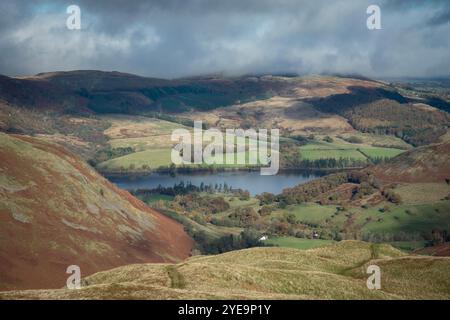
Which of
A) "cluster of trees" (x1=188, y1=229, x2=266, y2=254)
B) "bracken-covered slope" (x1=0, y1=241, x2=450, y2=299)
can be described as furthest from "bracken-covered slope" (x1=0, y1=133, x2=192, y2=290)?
"bracken-covered slope" (x1=0, y1=241, x2=450, y2=299)

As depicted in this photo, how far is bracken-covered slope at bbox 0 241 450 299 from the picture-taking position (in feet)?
182

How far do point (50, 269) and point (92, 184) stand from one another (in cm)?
5350

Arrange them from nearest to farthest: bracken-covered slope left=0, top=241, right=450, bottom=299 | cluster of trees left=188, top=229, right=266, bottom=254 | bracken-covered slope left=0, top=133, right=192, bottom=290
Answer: bracken-covered slope left=0, top=241, right=450, bottom=299 → bracken-covered slope left=0, top=133, right=192, bottom=290 → cluster of trees left=188, top=229, right=266, bottom=254

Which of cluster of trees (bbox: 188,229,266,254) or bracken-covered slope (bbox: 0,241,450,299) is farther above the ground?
bracken-covered slope (bbox: 0,241,450,299)

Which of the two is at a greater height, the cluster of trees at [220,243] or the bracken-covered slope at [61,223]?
the bracken-covered slope at [61,223]

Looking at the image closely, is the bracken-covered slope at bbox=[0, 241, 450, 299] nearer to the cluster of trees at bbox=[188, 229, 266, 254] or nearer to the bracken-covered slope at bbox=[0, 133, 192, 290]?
the bracken-covered slope at bbox=[0, 133, 192, 290]

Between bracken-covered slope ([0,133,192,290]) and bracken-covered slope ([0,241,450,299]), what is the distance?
Answer: 92.4 feet

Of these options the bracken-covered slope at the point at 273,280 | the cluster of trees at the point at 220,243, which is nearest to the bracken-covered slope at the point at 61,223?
the cluster of trees at the point at 220,243

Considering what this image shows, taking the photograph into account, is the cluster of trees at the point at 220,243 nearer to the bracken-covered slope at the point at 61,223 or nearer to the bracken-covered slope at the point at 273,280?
the bracken-covered slope at the point at 61,223

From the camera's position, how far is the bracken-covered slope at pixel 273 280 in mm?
55531

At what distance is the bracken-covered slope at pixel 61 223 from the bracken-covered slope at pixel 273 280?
28162 millimetres

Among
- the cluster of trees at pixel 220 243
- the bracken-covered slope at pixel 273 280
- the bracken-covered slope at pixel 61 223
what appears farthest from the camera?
the cluster of trees at pixel 220 243
